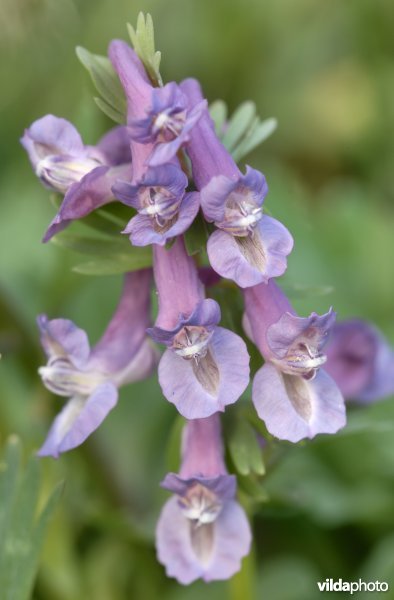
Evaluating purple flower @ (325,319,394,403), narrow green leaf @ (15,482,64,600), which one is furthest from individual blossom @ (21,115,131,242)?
purple flower @ (325,319,394,403)

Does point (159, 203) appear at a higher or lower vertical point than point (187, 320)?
higher

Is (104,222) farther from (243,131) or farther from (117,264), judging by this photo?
(243,131)

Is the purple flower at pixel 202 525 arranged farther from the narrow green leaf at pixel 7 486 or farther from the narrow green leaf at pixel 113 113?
the narrow green leaf at pixel 113 113

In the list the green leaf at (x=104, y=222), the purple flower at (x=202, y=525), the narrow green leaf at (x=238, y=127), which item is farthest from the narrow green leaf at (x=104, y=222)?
the purple flower at (x=202, y=525)

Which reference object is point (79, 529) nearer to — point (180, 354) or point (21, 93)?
point (180, 354)

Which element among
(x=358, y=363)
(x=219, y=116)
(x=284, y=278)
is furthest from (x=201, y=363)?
(x=284, y=278)
